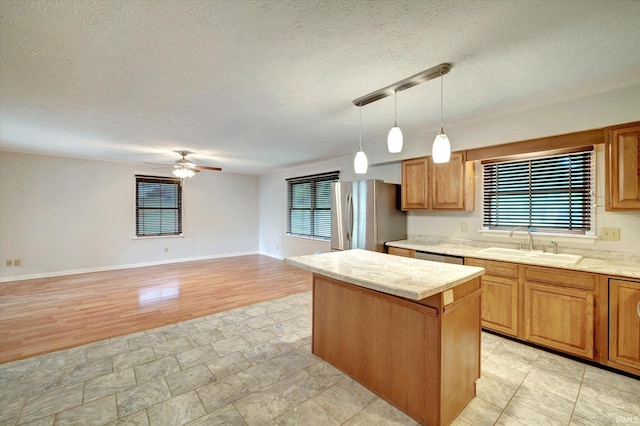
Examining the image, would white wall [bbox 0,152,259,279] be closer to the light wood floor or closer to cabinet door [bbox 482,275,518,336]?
the light wood floor

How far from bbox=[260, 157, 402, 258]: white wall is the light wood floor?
2.49 ft

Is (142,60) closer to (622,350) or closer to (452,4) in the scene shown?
(452,4)

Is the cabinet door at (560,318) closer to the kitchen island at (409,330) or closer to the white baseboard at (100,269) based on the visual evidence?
the kitchen island at (409,330)

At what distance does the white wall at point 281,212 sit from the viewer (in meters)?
5.70

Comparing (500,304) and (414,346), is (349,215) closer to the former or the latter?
(500,304)

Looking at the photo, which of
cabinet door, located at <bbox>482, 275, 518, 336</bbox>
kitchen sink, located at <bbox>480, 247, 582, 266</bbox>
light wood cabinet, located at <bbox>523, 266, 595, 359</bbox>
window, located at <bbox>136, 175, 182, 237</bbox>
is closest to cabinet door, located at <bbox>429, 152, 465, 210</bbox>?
kitchen sink, located at <bbox>480, 247, 582, 266</bbox>

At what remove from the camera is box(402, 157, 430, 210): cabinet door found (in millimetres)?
3631

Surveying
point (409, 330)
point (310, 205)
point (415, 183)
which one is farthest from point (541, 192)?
point (310, 205)

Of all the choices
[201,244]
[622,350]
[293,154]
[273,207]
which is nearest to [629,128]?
[622,350]

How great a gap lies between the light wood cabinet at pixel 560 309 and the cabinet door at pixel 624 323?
0.37ft

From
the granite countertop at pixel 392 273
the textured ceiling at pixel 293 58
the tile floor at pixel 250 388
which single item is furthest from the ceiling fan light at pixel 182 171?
the granite countertop at pixel 392 273

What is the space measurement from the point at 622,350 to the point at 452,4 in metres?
2.84

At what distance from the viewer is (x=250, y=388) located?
2.04 metres

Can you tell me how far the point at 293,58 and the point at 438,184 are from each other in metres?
2.47
